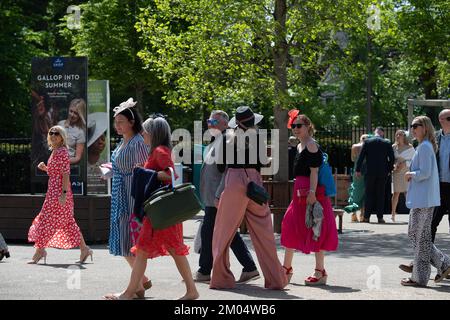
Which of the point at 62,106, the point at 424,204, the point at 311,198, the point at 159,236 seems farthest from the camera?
the point at 62,106

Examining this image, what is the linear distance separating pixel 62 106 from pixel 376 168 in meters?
6.89

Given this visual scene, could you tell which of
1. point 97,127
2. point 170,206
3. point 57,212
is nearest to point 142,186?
point 170,206

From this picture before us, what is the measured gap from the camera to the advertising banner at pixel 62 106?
1675 cm

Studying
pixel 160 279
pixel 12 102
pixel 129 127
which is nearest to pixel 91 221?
pixel 160 279

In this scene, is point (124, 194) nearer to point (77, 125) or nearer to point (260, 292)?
point (260, 292)

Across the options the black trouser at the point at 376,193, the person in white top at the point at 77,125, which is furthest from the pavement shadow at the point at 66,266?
the black trouser at the point at 376,193

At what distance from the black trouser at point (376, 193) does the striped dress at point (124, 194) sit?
37.9ft

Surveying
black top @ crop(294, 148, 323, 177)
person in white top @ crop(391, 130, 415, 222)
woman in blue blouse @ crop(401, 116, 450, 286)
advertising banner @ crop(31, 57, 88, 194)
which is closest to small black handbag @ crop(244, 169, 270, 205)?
black top @ crop(294, 148, 323, 177)

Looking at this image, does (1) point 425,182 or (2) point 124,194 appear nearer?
(2) point 124,194

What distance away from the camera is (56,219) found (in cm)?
1354

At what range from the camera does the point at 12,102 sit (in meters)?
37.6

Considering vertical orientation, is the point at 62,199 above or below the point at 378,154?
below

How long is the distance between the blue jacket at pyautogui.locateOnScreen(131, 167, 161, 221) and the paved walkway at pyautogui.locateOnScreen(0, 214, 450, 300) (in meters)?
0.95

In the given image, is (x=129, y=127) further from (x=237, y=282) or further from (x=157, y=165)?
(x=237, y=282)
